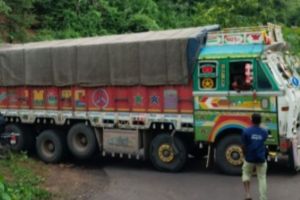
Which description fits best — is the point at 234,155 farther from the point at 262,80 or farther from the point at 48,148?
the point at 48,148

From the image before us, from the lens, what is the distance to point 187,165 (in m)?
14.2

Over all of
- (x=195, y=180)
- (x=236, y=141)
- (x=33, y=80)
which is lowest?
(x=195, y=180)

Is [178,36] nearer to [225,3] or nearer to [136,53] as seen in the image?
[136,53]

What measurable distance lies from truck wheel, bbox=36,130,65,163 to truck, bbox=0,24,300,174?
3 cm

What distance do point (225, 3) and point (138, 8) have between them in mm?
9211

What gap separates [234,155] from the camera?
42.6 ft

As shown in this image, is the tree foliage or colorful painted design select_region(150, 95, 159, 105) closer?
colorful painted design select_region(150, 95, 159, 105)

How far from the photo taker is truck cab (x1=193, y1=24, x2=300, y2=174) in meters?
12.4

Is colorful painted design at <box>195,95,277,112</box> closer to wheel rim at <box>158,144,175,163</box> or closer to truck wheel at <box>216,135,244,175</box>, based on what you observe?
truck wheel at <box>216,135,244,175</box>

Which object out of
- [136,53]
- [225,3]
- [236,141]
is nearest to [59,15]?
[225,3]

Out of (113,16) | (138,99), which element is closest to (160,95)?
(138,99)

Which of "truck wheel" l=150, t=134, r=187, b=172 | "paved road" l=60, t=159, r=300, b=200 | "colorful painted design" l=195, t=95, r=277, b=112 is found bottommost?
"paved road" l=60, t=159, r=300, b=200

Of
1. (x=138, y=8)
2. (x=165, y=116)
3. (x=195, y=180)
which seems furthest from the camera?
(x=138, y=8)

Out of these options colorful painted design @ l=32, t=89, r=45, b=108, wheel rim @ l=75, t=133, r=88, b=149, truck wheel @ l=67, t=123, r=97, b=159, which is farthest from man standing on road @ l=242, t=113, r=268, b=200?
colorful painted design @ l=32, t=89, r=45, b=108
